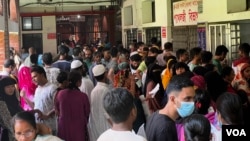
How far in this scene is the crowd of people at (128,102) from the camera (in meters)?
2.81

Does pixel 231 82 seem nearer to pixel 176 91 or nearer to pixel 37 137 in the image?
pixel 176 91

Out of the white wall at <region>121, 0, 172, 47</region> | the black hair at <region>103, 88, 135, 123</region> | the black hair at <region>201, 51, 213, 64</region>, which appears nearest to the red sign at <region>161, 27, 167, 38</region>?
the white wall at <region>121, 0, 172, 47</region>

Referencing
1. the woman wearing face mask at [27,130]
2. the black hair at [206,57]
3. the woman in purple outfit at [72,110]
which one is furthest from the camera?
the black hair at [206,57]

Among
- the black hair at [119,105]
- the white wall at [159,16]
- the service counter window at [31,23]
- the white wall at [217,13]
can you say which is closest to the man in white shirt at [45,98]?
the black hair at [119,105]

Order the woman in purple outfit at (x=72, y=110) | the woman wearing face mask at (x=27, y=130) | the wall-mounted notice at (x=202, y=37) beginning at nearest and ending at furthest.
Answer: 1. the woman wearing face mask at (x=27, y=130)
2. the woman in purple outfit at (x=72, y=110)
3. the wall-mounted notice at (x=202, y=37)

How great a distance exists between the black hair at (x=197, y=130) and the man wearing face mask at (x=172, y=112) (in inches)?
7.7

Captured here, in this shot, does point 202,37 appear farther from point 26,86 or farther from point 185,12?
point 26,86

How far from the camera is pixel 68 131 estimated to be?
5188 millimetres

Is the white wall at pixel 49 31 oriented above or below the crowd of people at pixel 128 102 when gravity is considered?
above

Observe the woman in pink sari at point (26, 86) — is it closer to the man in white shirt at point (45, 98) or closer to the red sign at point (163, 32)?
the man in white shirt at point (45, 98)

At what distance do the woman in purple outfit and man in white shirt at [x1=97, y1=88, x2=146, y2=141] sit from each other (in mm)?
2300

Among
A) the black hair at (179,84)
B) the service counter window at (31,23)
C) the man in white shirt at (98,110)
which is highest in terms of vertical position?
the service counter window at (31,23)

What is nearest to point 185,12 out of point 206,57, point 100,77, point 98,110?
point 206,57

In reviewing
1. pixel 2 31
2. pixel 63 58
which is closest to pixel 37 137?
pixel 63 58
